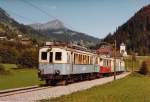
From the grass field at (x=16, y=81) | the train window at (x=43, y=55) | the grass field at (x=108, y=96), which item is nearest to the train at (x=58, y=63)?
the train window at (x=43, y=55)

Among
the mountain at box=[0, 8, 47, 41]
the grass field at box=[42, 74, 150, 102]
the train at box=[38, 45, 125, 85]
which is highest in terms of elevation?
the mountain at box=[0, 8, 47, 41]

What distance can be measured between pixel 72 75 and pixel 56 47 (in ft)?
14.7

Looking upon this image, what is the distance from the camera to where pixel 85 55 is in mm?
50562

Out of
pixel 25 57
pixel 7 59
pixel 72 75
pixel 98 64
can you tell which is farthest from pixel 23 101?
pixel 7 59

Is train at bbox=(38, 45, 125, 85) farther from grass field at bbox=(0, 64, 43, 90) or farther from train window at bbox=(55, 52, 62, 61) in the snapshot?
grass field at bbox=(0, 64, 43, 90)

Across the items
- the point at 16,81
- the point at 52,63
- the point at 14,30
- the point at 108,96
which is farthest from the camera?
the point at 14,30

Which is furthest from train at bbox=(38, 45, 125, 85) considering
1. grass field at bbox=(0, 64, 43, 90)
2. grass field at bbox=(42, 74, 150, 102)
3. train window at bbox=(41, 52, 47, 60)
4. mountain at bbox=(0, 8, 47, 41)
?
mountain at bbox=(0, 8, 47, 41)

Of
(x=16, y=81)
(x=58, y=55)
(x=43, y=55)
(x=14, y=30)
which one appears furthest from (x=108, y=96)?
(x=14, y=30)

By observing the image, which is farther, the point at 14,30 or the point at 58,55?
the point at 14,30

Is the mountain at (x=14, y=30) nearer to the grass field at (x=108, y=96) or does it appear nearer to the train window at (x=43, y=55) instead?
the train window at (x=43, y=55)

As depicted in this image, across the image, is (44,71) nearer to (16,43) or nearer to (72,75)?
(72,75)

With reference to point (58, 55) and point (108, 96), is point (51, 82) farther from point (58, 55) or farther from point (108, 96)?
point (108, 96)

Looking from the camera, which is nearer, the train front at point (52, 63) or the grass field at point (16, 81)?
the train front at point (52, 63)

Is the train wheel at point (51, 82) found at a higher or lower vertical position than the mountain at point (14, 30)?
lower
